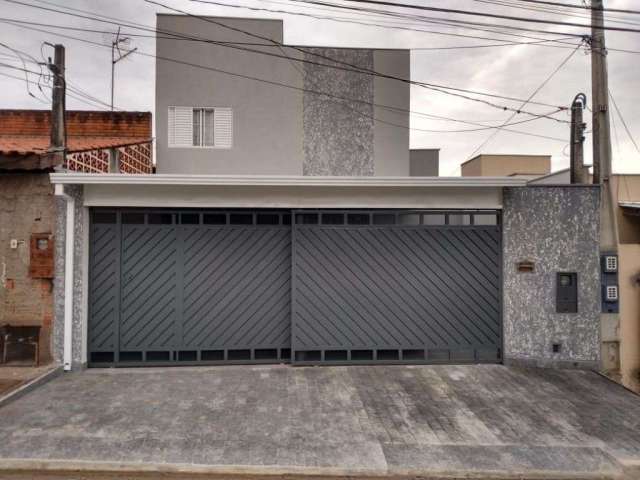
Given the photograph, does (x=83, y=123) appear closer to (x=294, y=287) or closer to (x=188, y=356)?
(x=188, y=356)

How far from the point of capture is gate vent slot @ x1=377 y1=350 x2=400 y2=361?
6961mm

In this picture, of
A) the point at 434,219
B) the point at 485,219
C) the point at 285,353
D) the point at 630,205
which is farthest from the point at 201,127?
the point at 630,205

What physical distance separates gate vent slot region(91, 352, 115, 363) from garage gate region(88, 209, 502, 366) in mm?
17

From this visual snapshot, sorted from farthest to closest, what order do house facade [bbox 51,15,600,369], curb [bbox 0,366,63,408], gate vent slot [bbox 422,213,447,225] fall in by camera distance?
gate vent slot [bbox 422,213,447,225] < house facade [bbox 51,15,600,369] < curb [bbox 0,366,63,408]

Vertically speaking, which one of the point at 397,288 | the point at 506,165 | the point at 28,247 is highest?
the point at 506,165

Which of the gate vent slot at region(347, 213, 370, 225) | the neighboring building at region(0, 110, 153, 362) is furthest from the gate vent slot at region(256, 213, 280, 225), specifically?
the neighboring building at region(0, 110, 153, 362)

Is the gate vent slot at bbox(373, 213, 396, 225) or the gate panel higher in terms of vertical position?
the gate vent slot at bbox(373, 213, 396, 225)

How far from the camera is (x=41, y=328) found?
650 centimetres

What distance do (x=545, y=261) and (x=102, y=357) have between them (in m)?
7.85

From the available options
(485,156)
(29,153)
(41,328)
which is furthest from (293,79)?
(485,156)

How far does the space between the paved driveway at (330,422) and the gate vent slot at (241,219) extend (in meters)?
2.50

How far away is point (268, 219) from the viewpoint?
702 centimetres

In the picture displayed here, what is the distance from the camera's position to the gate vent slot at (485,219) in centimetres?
708

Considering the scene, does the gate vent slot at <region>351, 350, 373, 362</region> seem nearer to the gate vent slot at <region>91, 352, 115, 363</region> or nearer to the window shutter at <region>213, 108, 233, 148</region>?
the gate vent slot at <region>91, 352, 115, 363</region>
